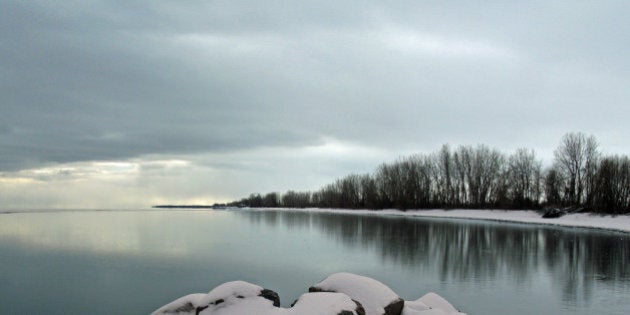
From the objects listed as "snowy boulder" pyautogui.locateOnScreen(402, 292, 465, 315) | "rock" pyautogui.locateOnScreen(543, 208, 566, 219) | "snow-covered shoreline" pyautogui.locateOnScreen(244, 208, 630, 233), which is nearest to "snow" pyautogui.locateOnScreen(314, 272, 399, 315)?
"snowy boulder" pyautogui.locateOnScreen(402, 292, 465, 315)

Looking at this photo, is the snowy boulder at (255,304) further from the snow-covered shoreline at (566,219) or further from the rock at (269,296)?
the snow-covered shoreline at (566,219)

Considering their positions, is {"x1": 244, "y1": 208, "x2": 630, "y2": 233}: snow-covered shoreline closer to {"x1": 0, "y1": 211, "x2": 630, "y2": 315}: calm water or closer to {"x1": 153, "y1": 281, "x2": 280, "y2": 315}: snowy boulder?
{"x1": 0, "y1": 211, "x2": 630, "y2": 315}: calm water

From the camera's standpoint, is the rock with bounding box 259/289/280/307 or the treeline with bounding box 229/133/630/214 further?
the treeline with bounding box 229/133/630/214

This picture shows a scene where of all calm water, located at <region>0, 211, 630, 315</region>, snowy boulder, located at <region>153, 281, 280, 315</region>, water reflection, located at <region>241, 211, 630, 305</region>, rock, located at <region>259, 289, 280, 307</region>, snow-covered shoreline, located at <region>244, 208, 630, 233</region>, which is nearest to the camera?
snowy boulder, located at <region>153, 281, 280, 315</region>

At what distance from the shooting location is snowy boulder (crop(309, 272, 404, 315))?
7459 mm

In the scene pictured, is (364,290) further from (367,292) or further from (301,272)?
(301,272)

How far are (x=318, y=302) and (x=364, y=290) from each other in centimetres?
132

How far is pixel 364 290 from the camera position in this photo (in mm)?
7695

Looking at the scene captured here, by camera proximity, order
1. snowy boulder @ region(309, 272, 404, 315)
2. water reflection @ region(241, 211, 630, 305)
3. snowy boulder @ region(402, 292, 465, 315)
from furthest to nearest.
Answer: water reflection @ region(241, 211, 630, 305)
snowy boulder @ region(402, 292, 465, 315)
snowy boulder @ region(309, 272, 404, 315)

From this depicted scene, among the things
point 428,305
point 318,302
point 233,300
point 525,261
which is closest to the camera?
point 318,302

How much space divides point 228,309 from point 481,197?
79473 millimetres

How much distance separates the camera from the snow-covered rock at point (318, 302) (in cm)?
655

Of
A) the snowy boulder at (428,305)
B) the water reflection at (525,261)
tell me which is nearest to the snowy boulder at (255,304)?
the snowy boulder at (428,305)

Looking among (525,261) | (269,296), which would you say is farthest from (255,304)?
(525,261)
